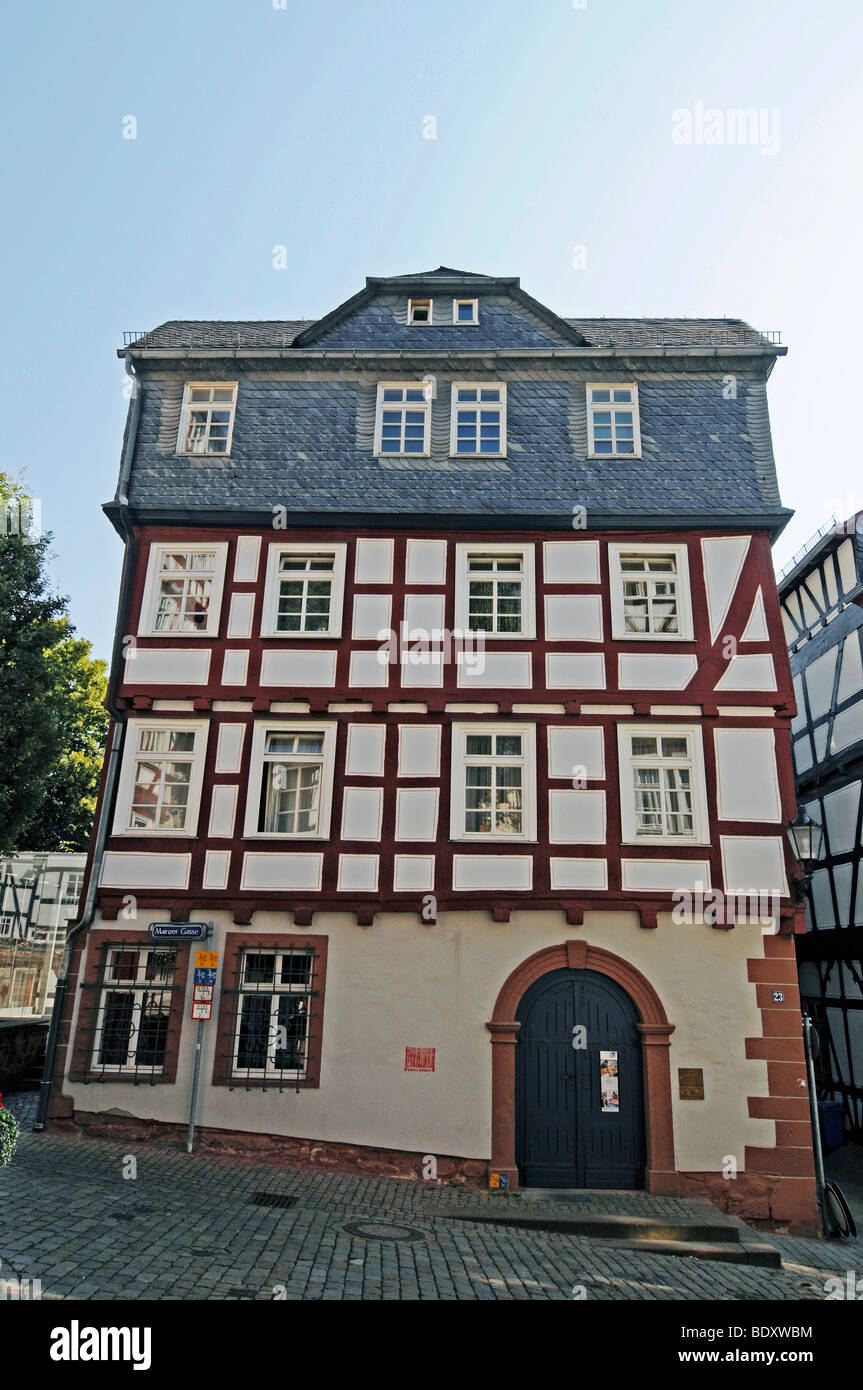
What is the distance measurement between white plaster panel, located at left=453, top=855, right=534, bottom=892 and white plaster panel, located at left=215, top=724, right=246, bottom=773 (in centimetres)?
357

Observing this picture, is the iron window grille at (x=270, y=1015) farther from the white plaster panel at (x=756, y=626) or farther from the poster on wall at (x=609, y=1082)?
the white plaster panel at (x=756, y=626)

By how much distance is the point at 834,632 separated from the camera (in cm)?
1894

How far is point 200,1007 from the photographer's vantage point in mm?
12711

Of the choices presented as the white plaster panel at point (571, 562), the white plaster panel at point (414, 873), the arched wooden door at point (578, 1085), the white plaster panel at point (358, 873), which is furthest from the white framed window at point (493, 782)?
the white plaster panel at point (571, 562)

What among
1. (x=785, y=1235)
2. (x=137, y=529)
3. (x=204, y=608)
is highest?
(x=137, y=529)

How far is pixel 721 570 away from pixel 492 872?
5.83m

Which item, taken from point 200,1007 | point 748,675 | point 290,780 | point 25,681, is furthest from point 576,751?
point 25,681

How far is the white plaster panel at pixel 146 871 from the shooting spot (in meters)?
13.7

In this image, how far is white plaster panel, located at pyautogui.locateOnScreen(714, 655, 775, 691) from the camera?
13992 millimetres

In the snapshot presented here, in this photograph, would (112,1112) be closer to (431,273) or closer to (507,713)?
(507,713)

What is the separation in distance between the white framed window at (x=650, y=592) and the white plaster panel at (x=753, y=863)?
10.2 feet

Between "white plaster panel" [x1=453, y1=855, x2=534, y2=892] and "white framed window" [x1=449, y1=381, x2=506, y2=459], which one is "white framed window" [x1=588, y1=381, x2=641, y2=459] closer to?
"white framed window" [x1=449, y1=381, x2=506, y2=459]

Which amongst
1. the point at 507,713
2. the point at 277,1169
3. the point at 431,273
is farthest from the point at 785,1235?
the point at 431,273

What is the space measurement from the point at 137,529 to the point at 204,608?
5.83 ft
